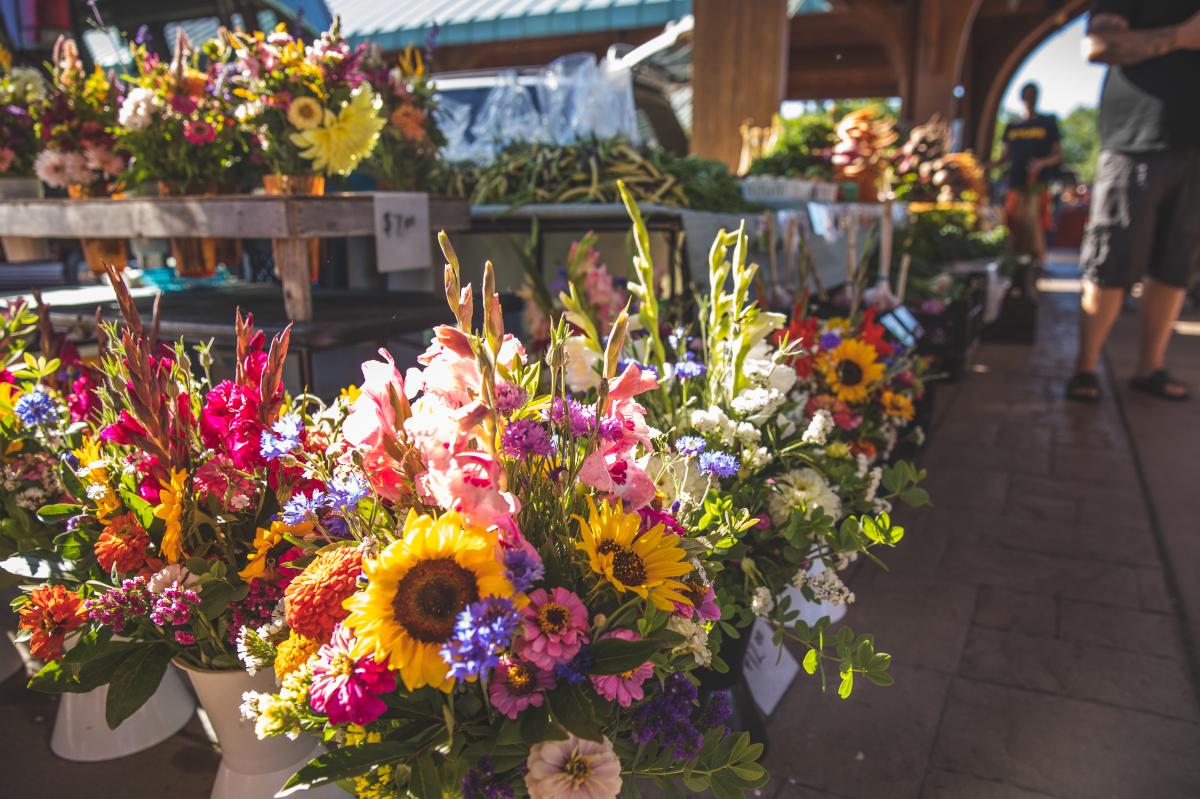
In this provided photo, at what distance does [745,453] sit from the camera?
50.8 inches

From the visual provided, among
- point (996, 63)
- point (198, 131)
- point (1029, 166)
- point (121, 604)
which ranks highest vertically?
point (996, 63)

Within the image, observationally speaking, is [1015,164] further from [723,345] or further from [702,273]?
[723,345]

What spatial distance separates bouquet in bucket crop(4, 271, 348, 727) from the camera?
40.6 inches

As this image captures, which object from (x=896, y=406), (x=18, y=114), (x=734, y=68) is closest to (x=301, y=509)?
(x=896, y=406)

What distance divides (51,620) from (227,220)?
128 cm

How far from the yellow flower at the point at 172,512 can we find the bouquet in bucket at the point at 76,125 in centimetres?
179

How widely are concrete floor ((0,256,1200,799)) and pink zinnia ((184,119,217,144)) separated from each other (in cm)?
137

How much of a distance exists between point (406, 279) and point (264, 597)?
211 cm

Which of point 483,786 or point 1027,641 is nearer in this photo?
point 483,786

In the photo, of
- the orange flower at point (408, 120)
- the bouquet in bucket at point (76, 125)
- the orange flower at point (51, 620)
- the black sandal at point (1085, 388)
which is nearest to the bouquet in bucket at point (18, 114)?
the bouquet in bucket at point (76, 125)

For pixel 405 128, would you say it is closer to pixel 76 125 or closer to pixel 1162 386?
pixel 76 125

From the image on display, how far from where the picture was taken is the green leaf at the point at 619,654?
0.81 meters

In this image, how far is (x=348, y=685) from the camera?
79cm

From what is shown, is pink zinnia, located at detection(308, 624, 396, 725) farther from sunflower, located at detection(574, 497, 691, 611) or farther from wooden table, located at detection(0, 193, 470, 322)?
wooden table, located at detection(0, 193, 470, 322)
